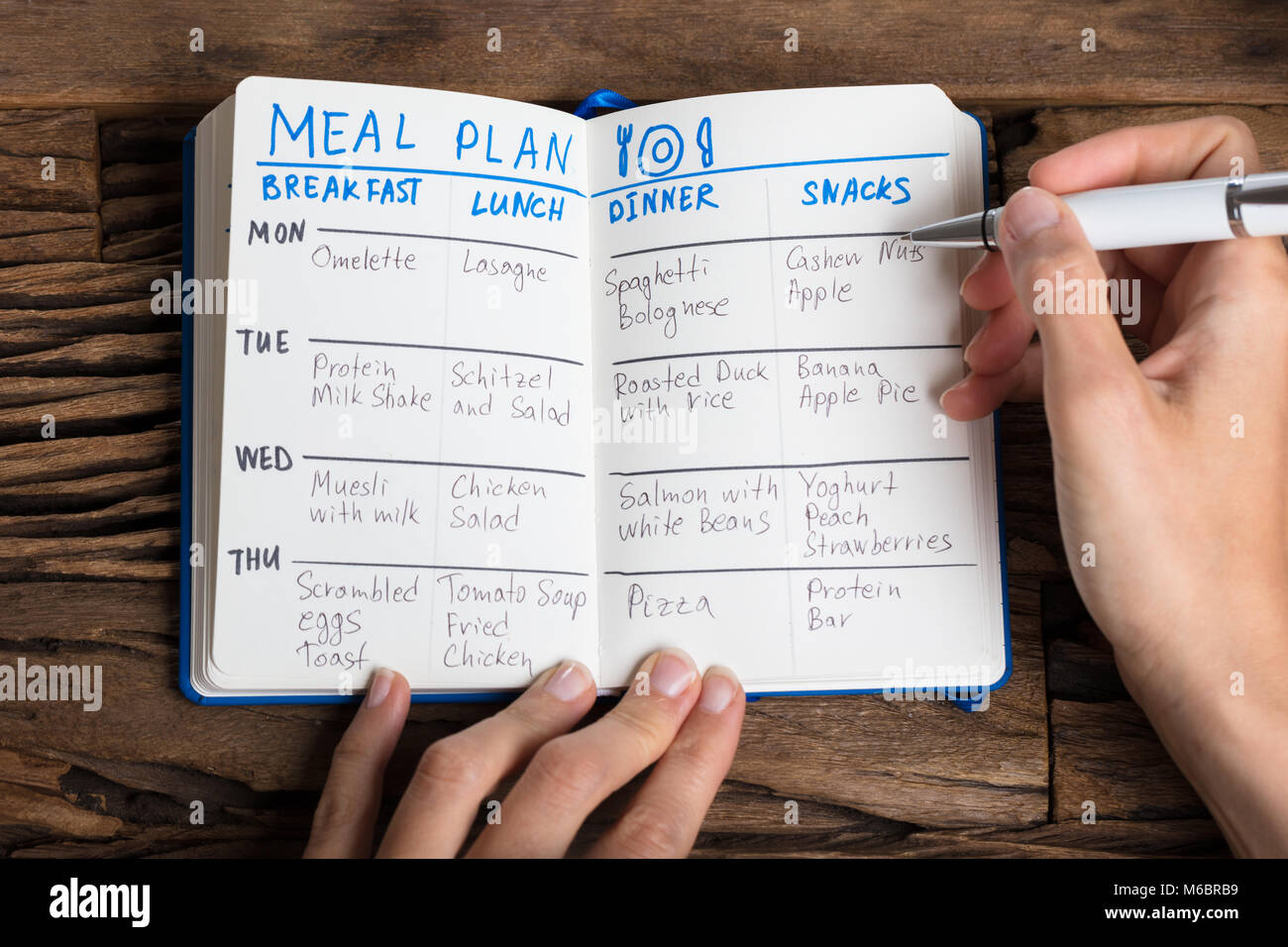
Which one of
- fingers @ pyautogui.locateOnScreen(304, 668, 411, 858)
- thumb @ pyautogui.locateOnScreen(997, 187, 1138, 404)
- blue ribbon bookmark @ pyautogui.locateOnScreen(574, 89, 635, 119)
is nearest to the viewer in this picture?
thumb @ pyautogui.locateOnScreen(997, 187, 1138, 404)

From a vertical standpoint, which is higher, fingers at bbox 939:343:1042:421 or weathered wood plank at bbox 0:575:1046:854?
fingers at bbox 939:343:1042:421

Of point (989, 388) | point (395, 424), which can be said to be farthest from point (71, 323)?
point (989, 388)

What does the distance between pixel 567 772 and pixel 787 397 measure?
38cm

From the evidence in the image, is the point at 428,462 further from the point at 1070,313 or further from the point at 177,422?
the point at 1070,313

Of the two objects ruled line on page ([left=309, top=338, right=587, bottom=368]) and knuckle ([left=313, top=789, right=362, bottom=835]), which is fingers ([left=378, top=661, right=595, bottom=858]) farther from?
ruled line on page ([left=309, top=338, right=587, bottom=368])

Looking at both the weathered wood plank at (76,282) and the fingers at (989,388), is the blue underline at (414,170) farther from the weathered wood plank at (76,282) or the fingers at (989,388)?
the fingers at (989,388)

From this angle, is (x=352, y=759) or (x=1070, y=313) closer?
(x=1070, y=313)

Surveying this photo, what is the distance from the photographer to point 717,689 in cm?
78

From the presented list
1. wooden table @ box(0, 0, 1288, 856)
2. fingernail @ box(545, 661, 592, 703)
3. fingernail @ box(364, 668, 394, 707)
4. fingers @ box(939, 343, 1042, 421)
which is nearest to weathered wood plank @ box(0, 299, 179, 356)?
wooden table @ box(0, 0, 1288, 856)

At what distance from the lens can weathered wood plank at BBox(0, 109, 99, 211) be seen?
0.88 m

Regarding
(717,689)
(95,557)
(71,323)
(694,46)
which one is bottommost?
(717,689)
